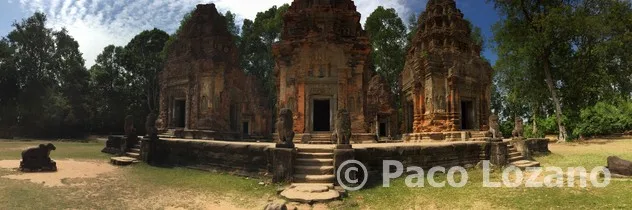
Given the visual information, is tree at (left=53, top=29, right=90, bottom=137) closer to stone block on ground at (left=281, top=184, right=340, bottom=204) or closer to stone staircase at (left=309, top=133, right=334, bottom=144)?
stone staircase at (left=309, top=133, right=334, bottom=144)

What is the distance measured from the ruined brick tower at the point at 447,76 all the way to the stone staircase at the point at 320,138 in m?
6.02

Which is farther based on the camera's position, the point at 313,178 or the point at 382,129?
the point at 382,129

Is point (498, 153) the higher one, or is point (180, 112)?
point (180, 112)

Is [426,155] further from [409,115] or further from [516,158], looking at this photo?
[409,115]

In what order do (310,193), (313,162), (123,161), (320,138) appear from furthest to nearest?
(320,138), (123,161), (313,162), (310,193)

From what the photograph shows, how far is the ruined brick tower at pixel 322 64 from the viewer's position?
45.5ft

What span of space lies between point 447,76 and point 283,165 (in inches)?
442

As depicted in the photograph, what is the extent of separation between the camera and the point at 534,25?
20281 mm

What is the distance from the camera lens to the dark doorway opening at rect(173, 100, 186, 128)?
19031 mm

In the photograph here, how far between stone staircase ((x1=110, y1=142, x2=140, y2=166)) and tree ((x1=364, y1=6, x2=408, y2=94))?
21.8m

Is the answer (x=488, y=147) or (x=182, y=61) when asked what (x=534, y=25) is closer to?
(x=488, y=147)

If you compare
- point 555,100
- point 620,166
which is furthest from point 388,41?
point 620,166

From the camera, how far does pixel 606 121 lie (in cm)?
2711

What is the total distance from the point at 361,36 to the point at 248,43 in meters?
21.6
